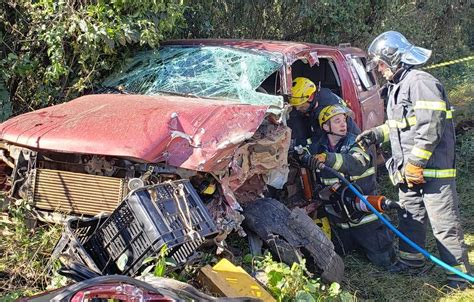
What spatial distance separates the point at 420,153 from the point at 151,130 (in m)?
2.00

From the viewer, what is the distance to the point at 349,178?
465 cm

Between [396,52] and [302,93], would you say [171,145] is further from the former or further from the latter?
[396,52]

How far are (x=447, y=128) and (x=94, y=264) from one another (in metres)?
2.82

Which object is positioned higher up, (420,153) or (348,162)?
(420,153)

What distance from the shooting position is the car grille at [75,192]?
11.4 ft

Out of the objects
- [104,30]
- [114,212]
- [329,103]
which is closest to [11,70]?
[104,30]

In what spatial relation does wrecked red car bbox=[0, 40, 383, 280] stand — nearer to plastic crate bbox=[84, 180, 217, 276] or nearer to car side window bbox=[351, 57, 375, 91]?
plastic crate bbox=[84, 180, 217, 276]

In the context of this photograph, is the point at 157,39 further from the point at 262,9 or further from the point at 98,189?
the point at 262,9

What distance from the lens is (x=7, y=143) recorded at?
152 inches

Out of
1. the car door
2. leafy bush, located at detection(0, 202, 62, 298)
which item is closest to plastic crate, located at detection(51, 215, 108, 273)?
leafy bush, located at detection(0, 202, 62, 298)

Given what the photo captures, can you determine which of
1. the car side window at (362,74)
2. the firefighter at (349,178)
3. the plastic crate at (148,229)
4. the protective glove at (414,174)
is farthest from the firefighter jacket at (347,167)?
the plastic crate at (148,229)

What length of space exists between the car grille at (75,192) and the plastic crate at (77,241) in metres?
0.15

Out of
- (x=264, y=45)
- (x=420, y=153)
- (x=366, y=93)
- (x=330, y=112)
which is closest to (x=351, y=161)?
(x=330, y=112)

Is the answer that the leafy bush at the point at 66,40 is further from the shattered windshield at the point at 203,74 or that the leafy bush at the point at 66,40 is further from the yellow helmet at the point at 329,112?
the yellow helmet at the point at 329,112
